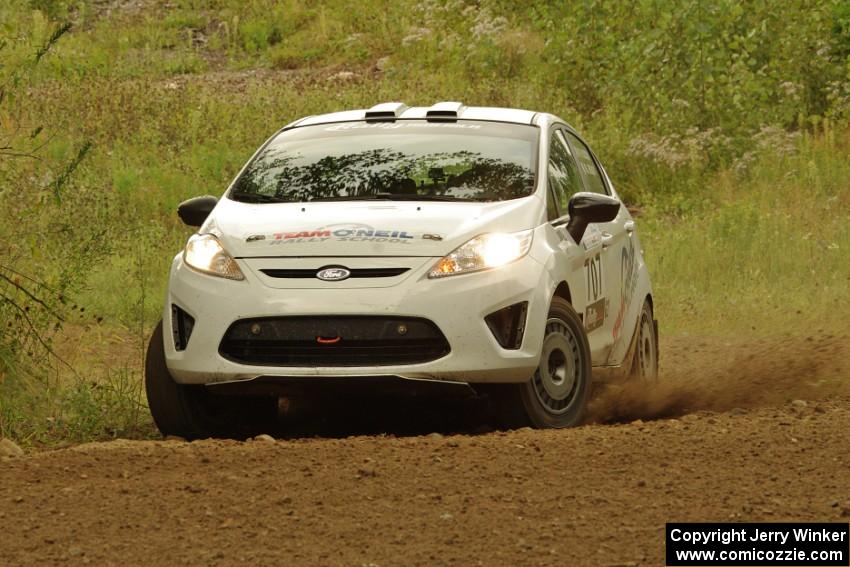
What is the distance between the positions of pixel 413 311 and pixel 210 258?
3.48 feet

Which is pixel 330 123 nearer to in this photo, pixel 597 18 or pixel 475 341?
pixel 475 341

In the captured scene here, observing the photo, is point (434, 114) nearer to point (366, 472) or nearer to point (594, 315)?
point (594, 315)

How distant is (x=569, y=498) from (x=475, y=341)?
1546 millimetres

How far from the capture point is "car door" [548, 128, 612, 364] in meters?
8.32

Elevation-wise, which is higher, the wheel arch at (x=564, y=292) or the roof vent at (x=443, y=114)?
the roof vent at (x=443, y=114)

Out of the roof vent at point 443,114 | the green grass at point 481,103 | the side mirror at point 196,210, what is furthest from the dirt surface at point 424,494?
the roof vent at point 443,114

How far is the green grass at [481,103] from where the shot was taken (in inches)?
464

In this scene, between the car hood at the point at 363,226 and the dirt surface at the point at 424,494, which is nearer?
the dirt surface at the point at 424,494

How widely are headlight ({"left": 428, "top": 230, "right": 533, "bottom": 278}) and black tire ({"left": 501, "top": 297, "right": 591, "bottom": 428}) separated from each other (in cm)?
35

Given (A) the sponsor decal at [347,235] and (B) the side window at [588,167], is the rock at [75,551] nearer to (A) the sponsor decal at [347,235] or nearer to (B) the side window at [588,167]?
(A) the sponsor decal at [347,235]

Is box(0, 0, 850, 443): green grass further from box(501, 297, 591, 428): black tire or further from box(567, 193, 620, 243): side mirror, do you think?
box(567, 193, 620, 243): side mirror

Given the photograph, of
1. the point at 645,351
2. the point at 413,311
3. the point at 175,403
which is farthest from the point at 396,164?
the point at 645,351

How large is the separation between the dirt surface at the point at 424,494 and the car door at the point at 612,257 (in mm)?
1273

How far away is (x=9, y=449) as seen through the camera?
7.46 meters
